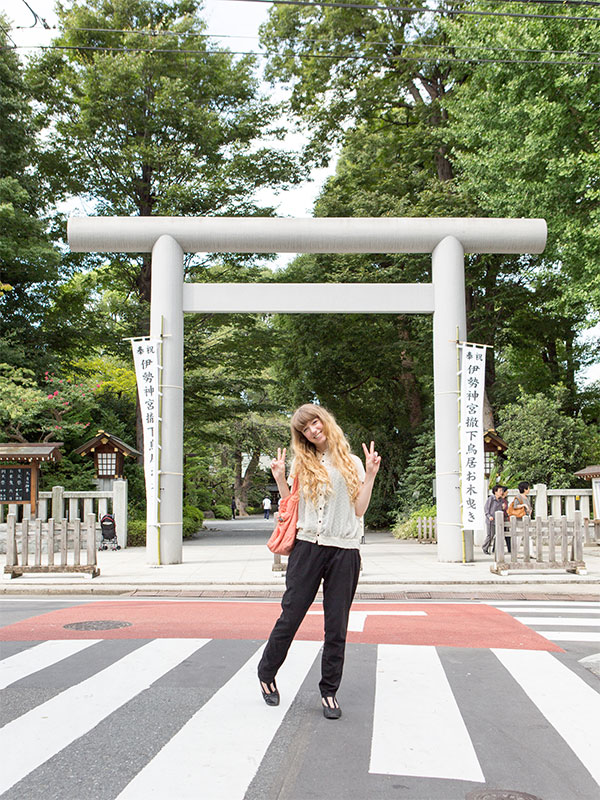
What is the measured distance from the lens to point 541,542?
516 inches

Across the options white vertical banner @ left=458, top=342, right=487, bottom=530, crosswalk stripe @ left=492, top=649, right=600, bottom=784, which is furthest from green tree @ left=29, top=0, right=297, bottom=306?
crosswalk stripe @ left=492, top=649, right=600, bottom=784

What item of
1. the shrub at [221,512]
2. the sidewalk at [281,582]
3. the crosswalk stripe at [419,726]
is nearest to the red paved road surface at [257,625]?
the crosswalk stripe at [419,726]

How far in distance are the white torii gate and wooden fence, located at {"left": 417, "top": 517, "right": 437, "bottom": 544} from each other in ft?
21.6

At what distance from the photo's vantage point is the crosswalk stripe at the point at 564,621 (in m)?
8.22

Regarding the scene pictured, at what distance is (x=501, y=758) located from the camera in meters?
3.96

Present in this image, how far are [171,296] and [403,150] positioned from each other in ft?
57.9

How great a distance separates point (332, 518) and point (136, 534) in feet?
59.1

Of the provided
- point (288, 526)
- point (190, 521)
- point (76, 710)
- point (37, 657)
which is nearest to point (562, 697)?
point (288, 526)

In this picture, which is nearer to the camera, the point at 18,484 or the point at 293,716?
the point at 293,716

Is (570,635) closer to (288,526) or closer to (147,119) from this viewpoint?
(288,526)

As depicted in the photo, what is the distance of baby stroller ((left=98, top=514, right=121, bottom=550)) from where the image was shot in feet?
66.3

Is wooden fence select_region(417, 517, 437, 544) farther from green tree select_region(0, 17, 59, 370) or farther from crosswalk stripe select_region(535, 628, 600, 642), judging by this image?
crosswalk stripe select_region(535, 628, 600, 642)

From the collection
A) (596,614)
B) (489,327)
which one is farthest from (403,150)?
(596,614)

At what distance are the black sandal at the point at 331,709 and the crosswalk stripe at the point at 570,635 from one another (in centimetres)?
342
